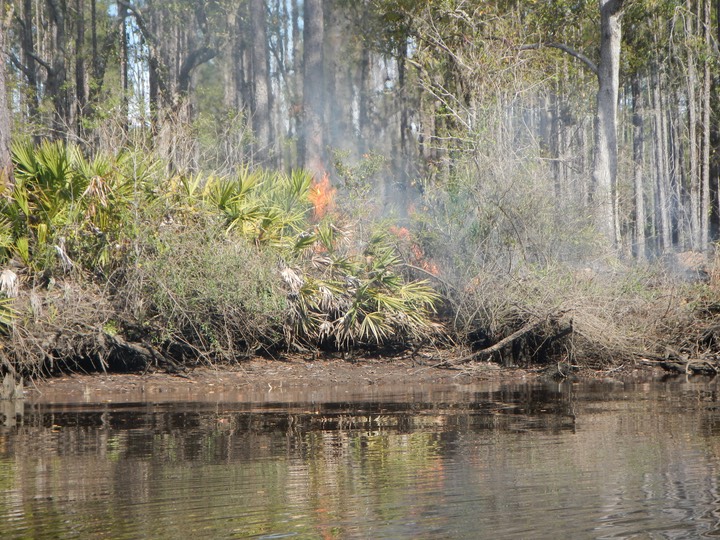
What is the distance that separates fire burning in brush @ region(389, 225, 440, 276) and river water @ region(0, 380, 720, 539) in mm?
5490

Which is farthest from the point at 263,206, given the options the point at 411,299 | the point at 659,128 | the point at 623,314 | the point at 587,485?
the point at 659,128

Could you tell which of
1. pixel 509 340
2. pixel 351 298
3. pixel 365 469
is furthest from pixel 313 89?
pixel 365 469

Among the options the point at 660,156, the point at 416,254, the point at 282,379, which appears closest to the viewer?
the point at 282,379

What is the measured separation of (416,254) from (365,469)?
10.5 meters

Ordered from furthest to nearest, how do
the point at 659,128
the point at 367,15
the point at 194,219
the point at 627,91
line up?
the point at 627,91, the point at 367,15, the point at 659,128, the point at 194,219

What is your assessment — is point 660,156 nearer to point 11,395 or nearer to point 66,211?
point 66,211

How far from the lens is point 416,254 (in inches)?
687

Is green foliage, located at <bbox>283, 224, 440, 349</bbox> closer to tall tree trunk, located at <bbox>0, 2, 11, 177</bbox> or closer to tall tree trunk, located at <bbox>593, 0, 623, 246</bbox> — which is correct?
tall tree trunk, located at <bbox>0, 2, 11, 177</bbox>

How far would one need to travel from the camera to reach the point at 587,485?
6441 millimetres

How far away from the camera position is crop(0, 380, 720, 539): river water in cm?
544

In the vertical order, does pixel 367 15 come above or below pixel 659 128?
above

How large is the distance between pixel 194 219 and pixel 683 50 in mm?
20386

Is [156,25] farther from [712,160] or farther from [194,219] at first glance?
[194,219]

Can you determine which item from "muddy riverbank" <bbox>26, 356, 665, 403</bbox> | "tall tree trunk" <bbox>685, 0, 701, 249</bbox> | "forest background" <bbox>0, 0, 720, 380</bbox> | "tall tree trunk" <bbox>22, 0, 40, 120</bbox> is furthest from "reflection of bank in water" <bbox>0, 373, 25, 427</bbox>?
"tall tree trunk" <bbox>22, 0, 40, 120</bbox>
